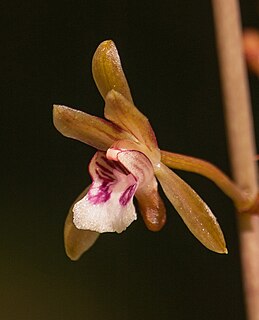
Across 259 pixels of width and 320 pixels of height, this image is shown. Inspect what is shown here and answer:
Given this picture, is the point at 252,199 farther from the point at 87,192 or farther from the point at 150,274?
the point at 150,274

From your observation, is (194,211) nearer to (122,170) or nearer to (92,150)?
(122,170)

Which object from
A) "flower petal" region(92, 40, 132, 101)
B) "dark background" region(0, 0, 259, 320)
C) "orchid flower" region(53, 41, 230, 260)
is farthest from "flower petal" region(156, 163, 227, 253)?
"dark background" region(0, 0, 259, 320)

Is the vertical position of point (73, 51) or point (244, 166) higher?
point (73, 51)

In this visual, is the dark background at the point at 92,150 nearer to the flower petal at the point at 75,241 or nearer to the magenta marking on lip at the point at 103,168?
the flower petal at the point at 75,241

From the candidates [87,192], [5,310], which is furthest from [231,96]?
[5,310]

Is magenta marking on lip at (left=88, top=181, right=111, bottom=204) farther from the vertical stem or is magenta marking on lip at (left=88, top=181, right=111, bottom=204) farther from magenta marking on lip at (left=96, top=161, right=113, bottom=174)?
the vertical stem

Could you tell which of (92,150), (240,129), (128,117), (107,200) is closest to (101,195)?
(107,200)

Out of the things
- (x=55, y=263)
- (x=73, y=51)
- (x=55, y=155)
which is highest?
(x=73, y=51)
